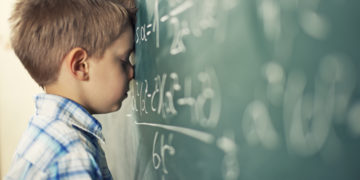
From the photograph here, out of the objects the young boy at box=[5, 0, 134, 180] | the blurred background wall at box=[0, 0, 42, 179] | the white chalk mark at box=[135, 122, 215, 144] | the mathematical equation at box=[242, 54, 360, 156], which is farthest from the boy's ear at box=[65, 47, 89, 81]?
the blurred background wall at box=[0, 0, 42, 179]

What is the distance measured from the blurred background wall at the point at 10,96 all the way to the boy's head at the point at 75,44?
1065 millimetres

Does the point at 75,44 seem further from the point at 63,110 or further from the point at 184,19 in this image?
the point at 184,19

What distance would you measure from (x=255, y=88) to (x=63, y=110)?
0.47 m

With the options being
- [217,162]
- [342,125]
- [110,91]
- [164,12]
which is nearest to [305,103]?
[342,125]

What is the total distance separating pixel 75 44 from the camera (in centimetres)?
70

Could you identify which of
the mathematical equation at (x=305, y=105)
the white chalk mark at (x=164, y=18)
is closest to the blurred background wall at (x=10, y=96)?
the white chalk mark at (x=164, y=18)

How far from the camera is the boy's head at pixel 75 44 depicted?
0.70m

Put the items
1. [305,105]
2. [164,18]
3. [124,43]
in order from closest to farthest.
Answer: [305,105] → [164,18] → [124,43]

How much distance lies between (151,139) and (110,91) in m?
0.15

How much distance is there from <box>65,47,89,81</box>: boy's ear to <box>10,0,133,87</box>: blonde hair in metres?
0.01

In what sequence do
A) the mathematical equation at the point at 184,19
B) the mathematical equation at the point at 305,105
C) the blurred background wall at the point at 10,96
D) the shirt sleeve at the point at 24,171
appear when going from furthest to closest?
the blurred background wall at the point at 10,96 → the shirt sleeve at the point at 24,171 → the mathematical equation at the point at 184,19 → the mathematical equation at the point at 305,105

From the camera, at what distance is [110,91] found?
77 centimetres

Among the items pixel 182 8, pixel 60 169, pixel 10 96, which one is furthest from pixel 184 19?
pixel 10 96

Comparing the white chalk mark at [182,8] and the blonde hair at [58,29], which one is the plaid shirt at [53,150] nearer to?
the blonde hair at [58,29]
